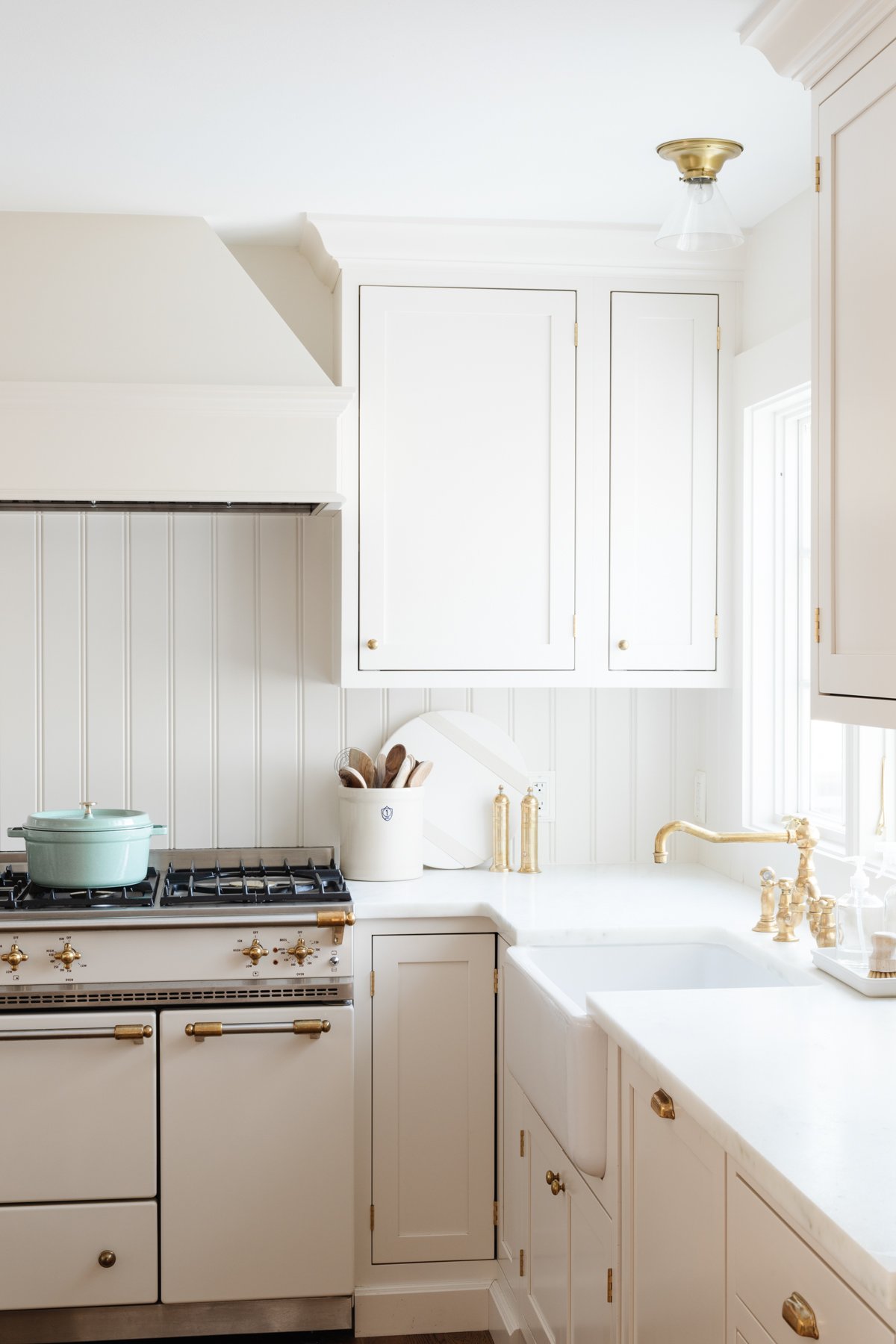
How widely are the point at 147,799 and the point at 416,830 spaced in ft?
2.32

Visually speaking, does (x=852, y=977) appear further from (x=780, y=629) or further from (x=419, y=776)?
(x=419, y=776)

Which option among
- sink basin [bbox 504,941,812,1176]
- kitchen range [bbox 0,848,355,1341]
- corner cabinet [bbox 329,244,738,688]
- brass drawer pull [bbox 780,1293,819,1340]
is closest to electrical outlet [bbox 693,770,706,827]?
corner cabinet [bbox 329,244,738,688]

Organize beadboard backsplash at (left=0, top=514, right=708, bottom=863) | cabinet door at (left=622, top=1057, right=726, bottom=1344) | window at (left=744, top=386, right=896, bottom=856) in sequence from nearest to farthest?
1. cabinet door at (left=622, top=1057, right=726, bottom=1344)
2. window at (left=744, top=386, right=896, bottom=856)
3. beadboard backsplash at (left=0, top=514, right=708, bottom=863)

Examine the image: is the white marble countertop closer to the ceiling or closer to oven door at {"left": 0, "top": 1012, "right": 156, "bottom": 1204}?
oven door at {"left": 0, "top": 1012, "right": 156, "bottom": 1204}

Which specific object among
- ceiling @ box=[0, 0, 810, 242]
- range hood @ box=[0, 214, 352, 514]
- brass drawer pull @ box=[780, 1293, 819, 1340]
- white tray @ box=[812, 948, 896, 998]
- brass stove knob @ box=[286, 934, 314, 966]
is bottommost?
brass drawer pull @ box=[780, 1293, 819, 1340]

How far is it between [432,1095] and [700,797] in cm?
110

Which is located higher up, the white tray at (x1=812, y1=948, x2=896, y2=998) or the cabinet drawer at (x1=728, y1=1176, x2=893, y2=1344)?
the white tray at (x1=812, y1=948, x2=896, y2=998)

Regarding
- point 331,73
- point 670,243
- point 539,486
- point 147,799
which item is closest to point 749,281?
point 539,486

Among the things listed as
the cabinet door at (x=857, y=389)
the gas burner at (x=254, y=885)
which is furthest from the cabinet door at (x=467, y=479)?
the cabinet door at (x=857, y=389)

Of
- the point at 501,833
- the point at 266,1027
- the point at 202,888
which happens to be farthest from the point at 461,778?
the point at 266,1027

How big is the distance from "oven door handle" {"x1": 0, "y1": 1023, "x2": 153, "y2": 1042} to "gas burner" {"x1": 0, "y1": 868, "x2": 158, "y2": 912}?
24 cm

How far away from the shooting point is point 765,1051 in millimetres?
1660

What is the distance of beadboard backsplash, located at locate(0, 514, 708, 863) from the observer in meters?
3.08

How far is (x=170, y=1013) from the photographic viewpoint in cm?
257
